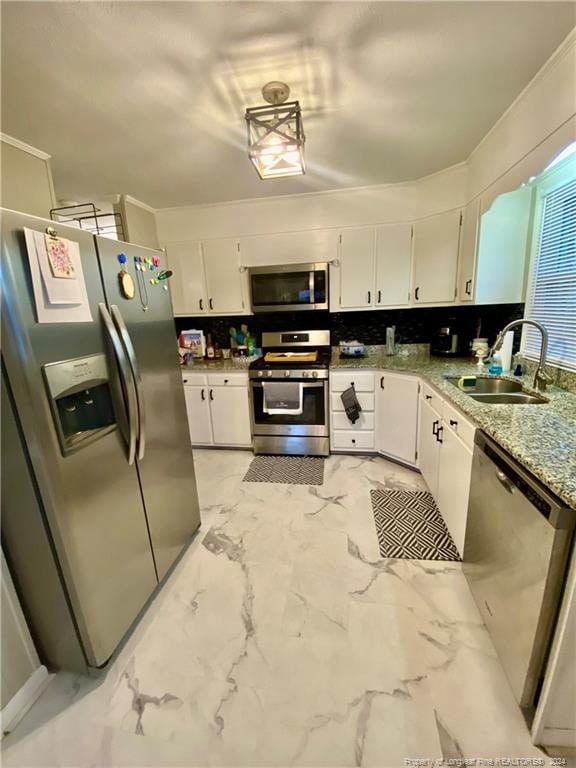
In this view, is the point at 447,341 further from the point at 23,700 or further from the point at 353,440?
the point at 23,700

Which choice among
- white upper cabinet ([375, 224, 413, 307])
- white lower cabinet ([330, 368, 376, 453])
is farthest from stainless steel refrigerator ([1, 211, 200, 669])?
white upper cabinet ([375, 224, 413, 307])

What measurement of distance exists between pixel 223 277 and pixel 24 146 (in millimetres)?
1686

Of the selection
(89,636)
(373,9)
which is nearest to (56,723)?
(89,636)

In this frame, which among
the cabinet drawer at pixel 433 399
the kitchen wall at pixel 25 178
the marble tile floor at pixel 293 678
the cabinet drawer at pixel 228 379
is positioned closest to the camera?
the marble tile floor at pixel 293 678

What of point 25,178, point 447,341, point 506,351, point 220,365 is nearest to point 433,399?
point 506,351

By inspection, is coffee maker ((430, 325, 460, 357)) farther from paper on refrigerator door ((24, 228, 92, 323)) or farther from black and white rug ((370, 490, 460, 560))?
paper on refrigerator door ((24, 228, 92, 323))

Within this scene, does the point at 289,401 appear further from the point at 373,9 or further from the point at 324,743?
the point at 373,9

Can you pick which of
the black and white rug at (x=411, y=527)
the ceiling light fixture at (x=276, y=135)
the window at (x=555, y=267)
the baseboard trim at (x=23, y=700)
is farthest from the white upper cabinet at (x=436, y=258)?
the baseboard trim at (x=23, y=700)

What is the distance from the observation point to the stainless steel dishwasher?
0.99 meters

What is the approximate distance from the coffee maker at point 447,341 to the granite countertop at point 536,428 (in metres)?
0.55

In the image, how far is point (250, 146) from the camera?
1.59 meters

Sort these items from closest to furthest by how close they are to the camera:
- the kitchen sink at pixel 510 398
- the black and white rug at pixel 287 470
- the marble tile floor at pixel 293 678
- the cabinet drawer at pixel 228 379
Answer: the marble tile floor at pixel 293 678
the kitchen sink at pixel 510 398
the black and white rug at pixel 287 470
the cabinet drawer at pixel 228 379

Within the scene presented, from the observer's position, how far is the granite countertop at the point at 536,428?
1.03m

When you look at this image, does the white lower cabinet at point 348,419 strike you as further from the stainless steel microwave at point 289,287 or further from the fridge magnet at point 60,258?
the fridge magnet at point 60,258
